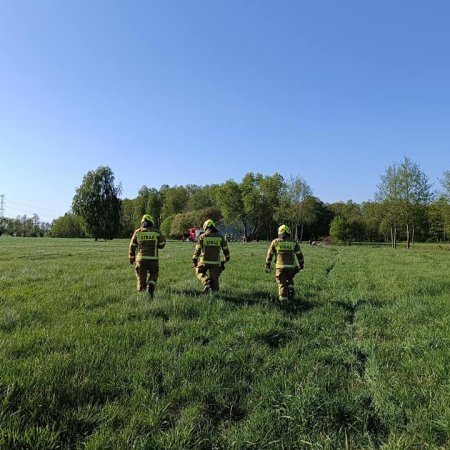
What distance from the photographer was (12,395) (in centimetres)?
426

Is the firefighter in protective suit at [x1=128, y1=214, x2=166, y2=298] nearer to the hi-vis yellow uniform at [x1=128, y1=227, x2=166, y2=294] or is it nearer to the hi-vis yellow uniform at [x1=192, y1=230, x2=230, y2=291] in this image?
the hi-vis yellow uniform at [x1=128, y1=227, x2=166, y2=294]

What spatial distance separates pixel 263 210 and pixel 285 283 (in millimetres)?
80387

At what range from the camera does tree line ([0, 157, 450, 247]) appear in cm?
5288

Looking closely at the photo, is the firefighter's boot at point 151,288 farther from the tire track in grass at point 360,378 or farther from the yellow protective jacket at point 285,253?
the tire track in grass at point 360,378

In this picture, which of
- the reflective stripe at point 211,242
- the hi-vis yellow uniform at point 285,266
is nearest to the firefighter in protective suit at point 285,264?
the hi-vis yellow uniform at point 285,266

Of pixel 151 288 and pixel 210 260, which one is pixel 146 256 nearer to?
pixel 151 288

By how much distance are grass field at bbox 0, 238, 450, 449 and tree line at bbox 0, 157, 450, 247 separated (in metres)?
47.4

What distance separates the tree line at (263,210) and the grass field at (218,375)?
47.4 m

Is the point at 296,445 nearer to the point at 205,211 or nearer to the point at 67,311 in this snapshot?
the point at 67,311

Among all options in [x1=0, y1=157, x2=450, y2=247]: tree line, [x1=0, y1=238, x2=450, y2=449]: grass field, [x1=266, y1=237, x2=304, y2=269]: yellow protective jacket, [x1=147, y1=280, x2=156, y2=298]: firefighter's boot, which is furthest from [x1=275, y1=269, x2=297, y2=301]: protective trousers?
[x1=0, y1=157, x2=450, y2=247]: tree line

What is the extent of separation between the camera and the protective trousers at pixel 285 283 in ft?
35.2

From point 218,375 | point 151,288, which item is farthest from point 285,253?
point 218,375

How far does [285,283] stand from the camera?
35.4 ft

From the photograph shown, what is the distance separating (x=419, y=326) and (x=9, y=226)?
157 metres
